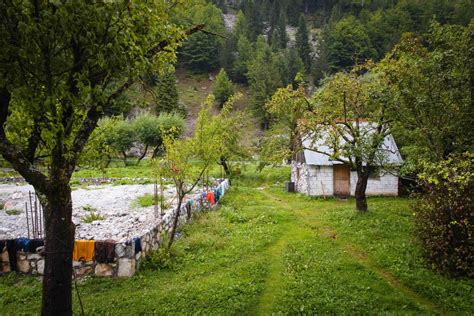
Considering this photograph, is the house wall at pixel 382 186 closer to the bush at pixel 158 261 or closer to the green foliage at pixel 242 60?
the bush at pixel 158 261

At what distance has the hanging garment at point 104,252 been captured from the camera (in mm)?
9484

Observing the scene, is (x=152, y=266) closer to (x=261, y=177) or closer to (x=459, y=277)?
(x=459, y=277)

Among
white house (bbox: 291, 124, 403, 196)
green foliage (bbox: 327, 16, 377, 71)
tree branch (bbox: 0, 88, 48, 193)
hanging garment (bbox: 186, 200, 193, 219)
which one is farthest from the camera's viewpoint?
green foliage (bbox: 327, 16, 377, 71)

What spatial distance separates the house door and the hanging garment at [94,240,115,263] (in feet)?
61.9

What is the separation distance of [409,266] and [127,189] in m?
19.4

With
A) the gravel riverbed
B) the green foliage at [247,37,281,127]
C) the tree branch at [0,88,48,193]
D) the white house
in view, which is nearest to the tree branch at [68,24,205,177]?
the tree branch at [0,88,48,193]

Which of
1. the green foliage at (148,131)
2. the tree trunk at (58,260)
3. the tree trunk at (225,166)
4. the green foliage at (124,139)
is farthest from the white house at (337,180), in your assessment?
the green foliage at (124,139)

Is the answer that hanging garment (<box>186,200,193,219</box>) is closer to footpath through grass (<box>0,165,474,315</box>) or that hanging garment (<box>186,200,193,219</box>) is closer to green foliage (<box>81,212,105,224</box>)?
footpath through grass (<box>0,165,474,315</box>)

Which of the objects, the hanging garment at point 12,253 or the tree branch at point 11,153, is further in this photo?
the hanging garment at point 12,253

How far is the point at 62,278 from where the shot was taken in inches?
258

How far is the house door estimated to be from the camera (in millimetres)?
24406

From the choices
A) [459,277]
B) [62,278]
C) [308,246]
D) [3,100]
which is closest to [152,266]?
[62,278]

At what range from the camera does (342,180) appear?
24.5 m

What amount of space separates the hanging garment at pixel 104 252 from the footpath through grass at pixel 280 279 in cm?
61
